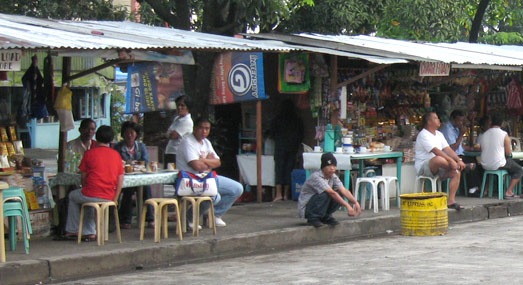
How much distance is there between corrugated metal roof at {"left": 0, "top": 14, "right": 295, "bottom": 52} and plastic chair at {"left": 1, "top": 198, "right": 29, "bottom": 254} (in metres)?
1.70

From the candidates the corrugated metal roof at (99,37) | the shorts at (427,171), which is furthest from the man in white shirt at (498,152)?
the corrugated metal roof at (99,37)

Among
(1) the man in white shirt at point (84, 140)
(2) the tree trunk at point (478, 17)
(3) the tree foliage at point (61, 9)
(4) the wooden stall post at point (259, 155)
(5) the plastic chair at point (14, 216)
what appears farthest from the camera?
(2) the tree trunk at point (478, 17)

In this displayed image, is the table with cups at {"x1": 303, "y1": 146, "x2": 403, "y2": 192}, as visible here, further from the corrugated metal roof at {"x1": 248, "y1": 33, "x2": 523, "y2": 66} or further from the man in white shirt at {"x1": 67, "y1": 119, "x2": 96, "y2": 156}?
the man in white shirt at {"x1": 67, "y1": 119, "x2": 96, "y2": 156}

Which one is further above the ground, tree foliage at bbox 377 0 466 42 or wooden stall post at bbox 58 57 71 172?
tree foliage at bbox 377 0 466 42

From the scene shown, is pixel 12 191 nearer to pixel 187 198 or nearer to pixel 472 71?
pixel 187 198

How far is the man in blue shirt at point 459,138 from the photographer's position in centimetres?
1508

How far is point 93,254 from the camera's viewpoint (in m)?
9.06

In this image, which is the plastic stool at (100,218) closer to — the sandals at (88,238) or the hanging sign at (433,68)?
the sandals at (88,238)

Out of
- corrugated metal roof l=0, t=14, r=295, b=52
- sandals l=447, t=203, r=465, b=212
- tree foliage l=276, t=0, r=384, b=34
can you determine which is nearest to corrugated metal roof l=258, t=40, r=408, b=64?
corrugated metal roof l=0, t=14, r=295, b=52

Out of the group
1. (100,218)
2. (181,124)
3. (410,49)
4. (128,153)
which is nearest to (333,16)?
(410,49)

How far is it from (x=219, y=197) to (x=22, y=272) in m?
3.09

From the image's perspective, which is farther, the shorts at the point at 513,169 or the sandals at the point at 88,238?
the shorts at the point at 513,169

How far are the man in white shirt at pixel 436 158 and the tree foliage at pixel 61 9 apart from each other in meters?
8.21

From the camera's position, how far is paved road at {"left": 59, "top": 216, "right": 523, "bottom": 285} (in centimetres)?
796
